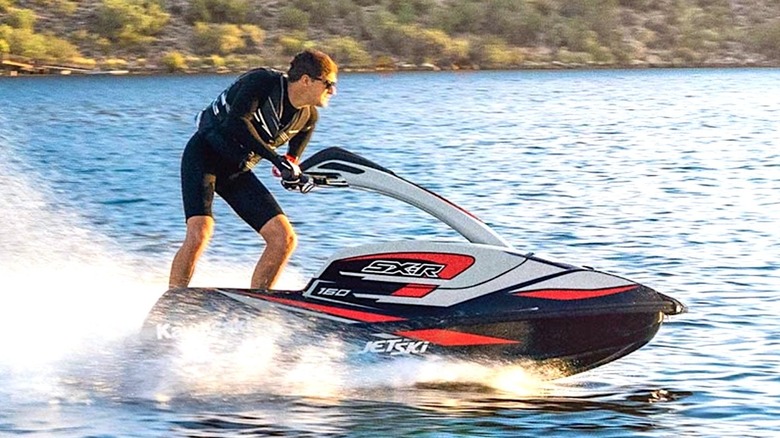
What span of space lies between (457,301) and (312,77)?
129 cm

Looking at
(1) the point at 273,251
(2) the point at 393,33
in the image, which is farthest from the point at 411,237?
(2) the point at 393,33

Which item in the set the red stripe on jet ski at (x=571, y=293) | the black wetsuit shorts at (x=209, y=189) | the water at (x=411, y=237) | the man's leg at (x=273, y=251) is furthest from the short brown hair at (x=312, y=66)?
the red stripe on jet ski at (x=571, y=293)

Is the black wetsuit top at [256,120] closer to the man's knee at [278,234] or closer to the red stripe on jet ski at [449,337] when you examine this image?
the man's knee at [278,234]

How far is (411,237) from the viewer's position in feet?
52.4

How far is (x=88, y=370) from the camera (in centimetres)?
831

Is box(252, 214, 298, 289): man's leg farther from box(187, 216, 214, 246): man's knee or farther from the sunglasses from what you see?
the sunglasses

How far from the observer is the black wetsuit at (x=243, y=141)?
8.10 metres

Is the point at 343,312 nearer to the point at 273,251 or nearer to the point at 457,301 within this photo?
the point at 457,301

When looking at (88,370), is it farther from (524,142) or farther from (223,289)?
(524,142)

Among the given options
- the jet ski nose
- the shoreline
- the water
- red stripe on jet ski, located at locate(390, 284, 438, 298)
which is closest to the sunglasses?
red stripe on jet ski, located at locate(390, 284, 438, 298)

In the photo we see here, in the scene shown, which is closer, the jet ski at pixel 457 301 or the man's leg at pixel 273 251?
the jet ski at pixel 457 301

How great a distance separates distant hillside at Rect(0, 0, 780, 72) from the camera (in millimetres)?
64250

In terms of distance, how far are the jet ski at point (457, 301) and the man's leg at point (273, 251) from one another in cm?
37

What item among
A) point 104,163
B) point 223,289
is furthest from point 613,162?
point 223,289
